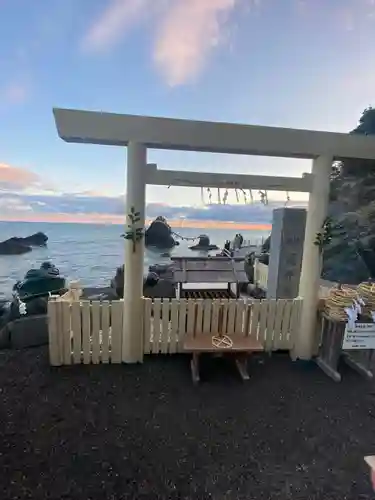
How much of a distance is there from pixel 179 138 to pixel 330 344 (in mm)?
3770

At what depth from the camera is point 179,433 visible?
10.4ft

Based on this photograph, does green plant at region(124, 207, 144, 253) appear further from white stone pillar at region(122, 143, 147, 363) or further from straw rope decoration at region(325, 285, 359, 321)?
straw rope decoration at region(325, 285, 359, 321)

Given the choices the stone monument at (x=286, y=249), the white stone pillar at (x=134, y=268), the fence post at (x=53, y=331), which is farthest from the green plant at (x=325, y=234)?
the fence post at (x=53, y=331)

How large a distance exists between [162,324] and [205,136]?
2.84m

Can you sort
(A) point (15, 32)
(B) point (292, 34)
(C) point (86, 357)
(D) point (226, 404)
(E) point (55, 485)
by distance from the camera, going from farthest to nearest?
(A) point (15, 32) → (B) point (292, 34) → (C) point (86, 357) → (D) point (226, 404) → (E) point (55, 485)

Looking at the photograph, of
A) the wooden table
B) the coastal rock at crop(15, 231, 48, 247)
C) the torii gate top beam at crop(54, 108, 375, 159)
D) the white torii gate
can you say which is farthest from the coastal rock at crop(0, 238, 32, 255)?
the wooden table

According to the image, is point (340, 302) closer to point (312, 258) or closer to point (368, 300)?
point (368, 300)

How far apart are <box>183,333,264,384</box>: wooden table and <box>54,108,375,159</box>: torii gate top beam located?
2.77m

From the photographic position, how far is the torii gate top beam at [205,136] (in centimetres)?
383

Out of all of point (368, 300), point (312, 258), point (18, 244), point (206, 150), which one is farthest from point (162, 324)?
point (18, 244)

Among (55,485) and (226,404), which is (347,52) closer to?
(226,404)

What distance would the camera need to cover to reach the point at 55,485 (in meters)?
2.48


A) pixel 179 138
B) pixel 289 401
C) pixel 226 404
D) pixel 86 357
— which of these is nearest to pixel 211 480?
pixel 226 404

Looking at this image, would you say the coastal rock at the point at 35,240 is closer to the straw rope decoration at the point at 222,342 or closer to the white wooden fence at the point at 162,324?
the white wooden fence at the point at 162,324
